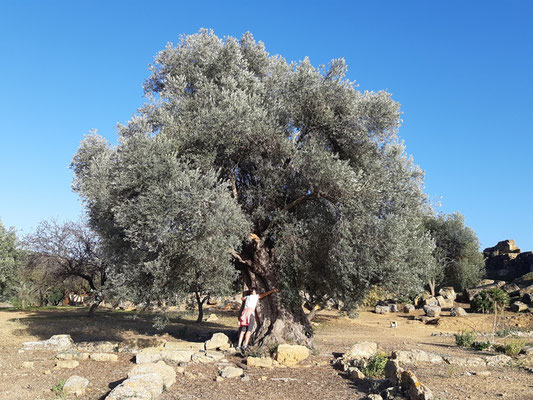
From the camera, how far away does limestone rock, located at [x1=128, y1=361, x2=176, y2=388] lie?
1141cm

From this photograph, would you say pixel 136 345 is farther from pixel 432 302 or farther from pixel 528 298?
pixel 528 298

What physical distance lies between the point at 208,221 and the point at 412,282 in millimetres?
8569

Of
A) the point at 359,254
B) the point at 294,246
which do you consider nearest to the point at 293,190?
the point at 294,246

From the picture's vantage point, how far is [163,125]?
1720 centimetres

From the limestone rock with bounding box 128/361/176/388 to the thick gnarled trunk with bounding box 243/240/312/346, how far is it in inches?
224

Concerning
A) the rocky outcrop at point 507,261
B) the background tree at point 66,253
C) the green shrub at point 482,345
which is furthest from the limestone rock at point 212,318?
the rocky outcrop at point 507,261

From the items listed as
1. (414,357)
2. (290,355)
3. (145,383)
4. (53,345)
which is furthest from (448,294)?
(145,383)

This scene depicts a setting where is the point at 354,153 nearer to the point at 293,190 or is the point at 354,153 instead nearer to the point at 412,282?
the point at 293,190

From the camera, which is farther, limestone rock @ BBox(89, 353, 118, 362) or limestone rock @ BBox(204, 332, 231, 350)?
limestone rock @ BBox(204, 332, 231, 350)

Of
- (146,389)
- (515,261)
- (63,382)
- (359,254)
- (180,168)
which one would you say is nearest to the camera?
(146,389)

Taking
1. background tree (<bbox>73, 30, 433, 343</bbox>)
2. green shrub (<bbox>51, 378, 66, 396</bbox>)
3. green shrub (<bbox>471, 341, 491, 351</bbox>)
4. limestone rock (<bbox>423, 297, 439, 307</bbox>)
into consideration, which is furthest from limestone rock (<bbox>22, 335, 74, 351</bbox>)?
limestone rock (<bbox>423, 297, 439, 307</bbox>)

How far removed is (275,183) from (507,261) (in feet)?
203

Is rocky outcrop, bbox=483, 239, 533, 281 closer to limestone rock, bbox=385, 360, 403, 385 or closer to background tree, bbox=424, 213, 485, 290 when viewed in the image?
background tree, bbox=424, 213, 485, 290

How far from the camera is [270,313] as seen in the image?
18.0 m
